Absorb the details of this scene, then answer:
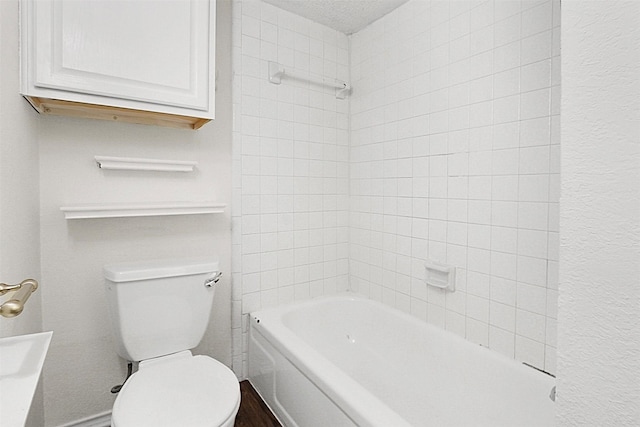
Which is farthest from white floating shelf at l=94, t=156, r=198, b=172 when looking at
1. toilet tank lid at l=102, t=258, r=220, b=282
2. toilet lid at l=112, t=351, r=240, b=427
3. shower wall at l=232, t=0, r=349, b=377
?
toilet lid at l=112, t=351, r=240, b=427

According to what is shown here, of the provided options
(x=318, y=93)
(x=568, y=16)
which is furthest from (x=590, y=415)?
(x=318, y=93)

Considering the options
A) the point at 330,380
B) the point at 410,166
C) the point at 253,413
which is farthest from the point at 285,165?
the point at 253,413

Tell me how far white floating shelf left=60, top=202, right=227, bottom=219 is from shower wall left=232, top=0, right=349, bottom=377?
0.77 feet

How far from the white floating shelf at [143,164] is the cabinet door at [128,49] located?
33 cm

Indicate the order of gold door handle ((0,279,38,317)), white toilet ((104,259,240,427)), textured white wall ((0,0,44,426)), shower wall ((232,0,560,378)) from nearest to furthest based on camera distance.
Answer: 1. gold door handle ((0,279,38,317))
2. textured white wall ((0,0,44,426))
3. white toilet ((104,259,240,427))
4. shower wall ((232,0,560,378))

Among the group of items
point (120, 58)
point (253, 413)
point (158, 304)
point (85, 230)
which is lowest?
point (253, 413)

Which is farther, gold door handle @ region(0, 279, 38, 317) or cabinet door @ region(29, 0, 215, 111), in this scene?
cabinet door @ region(29, 0, 215, 111)

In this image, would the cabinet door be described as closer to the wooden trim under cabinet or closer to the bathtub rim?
the wooden trim under cabinet

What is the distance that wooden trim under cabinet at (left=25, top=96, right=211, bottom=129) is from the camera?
1.39m

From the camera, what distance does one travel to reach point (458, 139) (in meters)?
1.74

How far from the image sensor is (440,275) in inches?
71.6

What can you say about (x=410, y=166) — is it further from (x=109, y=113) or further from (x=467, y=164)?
(x=109, y=113)

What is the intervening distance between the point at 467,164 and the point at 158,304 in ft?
5.10

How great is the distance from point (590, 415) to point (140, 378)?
1.39m
